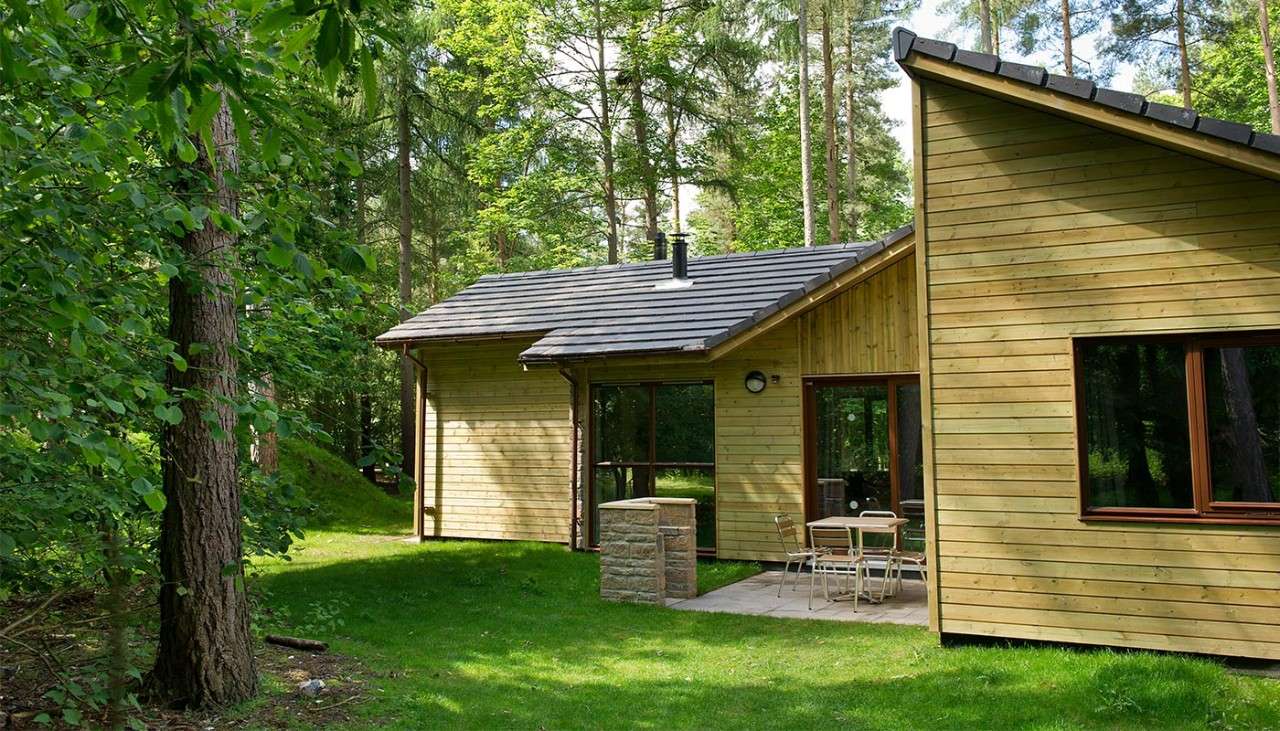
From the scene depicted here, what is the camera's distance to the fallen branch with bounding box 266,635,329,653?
773 cm

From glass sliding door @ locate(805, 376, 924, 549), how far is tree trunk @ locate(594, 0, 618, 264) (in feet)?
43.4

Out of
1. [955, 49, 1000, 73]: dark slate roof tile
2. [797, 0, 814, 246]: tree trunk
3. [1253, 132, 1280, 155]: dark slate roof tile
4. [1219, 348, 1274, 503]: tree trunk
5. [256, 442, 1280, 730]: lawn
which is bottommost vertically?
[256, 442, 1280, 730]: lawn

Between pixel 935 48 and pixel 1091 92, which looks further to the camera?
pixel 935 48

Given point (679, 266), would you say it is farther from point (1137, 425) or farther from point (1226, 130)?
point (1226, 130)

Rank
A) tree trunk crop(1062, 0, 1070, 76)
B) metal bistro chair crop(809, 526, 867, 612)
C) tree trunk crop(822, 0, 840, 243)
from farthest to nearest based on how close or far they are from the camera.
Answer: tree trunk crop(822, 0, 840, 243), tree trunk crop(1062, 0, 1070, 76), metal bistro chair crop(809, 526, 867, 612)

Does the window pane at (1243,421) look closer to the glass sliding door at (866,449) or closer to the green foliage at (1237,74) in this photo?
the glass sliding door at (866,449)

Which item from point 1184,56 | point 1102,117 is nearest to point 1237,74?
point 1184,56

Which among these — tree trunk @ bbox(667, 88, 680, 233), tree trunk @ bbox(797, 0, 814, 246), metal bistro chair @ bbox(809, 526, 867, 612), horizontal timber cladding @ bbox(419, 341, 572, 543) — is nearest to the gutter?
horizontal timber cladding @ bbox(419, 341, 572, 543)

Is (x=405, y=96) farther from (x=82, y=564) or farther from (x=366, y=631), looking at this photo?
(x=82, y=564)

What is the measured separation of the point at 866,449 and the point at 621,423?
11.5 feet

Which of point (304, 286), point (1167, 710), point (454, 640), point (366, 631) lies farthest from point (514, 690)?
point (1167, 710)

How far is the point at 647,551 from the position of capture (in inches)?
398

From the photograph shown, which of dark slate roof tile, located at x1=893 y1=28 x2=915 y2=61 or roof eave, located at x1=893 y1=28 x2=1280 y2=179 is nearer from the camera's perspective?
roof eave, located at x1=893 y1=28 x2=1280 y2=179

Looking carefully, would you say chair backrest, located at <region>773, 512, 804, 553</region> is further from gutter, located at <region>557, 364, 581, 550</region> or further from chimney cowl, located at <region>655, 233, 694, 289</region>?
chimney cowl, located at <region>655, 233, 694, 289</region>
